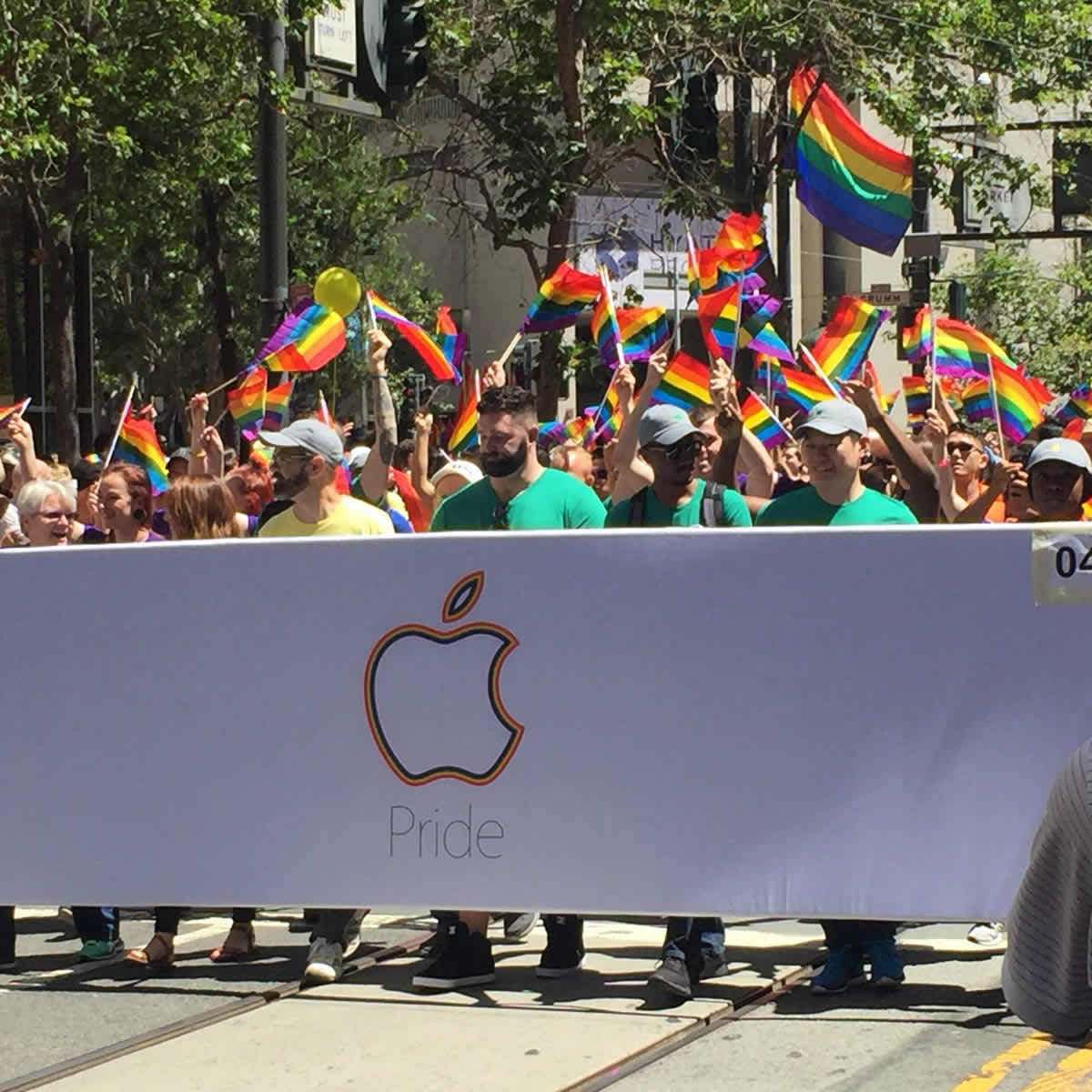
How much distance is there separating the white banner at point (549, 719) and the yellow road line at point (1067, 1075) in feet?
2.08

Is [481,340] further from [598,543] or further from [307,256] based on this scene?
[598,543]

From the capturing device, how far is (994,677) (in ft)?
21.4

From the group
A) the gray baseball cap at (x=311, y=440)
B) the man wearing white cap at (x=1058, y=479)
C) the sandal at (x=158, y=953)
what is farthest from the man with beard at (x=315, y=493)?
the man wearing white cap at (x=1058, y=479)

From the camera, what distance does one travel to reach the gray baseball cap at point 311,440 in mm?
7711

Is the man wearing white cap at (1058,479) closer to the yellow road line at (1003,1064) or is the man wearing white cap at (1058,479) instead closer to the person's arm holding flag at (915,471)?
the person's arm holding flag at (915,471)

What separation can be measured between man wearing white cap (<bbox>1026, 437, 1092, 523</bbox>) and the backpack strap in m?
1.08

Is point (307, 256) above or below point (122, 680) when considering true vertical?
above

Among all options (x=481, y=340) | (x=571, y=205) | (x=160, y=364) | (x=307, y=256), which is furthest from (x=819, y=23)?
(x=481, y=340)

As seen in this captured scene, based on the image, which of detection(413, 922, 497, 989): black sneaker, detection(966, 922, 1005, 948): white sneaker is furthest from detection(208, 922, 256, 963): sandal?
detection(966, 922, 1005, 948): white sneaker

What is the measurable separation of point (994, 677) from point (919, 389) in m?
8.91

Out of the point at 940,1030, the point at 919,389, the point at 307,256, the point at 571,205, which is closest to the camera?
the point at 940,1030

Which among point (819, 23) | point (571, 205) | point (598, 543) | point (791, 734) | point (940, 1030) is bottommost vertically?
point (940, 1030)

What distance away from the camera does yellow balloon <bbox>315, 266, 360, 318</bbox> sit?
1312 centimetres

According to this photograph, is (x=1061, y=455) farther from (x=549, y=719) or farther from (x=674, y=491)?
(x=549, y=719)
